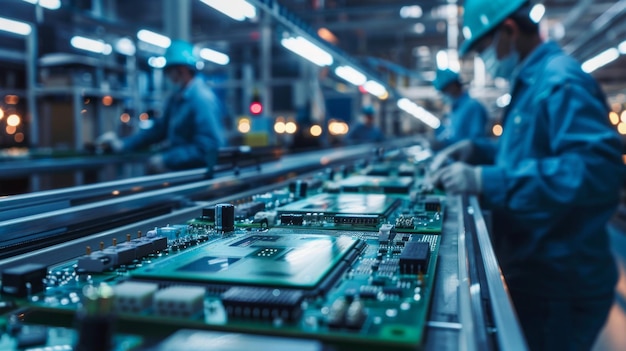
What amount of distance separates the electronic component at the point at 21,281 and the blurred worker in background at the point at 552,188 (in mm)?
2021

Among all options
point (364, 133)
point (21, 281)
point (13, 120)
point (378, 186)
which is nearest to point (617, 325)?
point (378, 186)

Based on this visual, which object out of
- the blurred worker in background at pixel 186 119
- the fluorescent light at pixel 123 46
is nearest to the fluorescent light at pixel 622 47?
the blurred worker in background at pixel 186 119

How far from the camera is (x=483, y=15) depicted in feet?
9.83

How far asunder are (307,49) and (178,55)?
1.45 m

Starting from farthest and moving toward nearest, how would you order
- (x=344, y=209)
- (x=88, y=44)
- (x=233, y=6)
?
1. (x=88, y=44)
2. (x=233, y=6)
3. (x=344, y=209)

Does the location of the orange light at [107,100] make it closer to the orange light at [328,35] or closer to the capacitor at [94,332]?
the orange light at [328,35]

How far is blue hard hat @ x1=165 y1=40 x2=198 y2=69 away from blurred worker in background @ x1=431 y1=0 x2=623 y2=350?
3.04m

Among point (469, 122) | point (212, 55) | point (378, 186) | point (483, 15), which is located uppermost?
point (212, 55)

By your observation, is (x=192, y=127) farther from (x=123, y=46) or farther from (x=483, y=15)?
(x=123, y=46)

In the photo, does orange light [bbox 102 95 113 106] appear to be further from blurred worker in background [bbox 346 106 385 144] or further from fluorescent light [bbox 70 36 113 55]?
blurred worker in background [bbox 346 106 385 144]

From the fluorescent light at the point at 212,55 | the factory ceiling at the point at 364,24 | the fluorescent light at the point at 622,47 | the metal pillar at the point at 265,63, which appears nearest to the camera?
the fluorescent light at the point at 622,47

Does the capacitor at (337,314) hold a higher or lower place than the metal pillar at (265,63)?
lower

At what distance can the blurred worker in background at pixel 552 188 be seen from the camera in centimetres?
239

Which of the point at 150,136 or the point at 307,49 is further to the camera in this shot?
the point at 150,136
